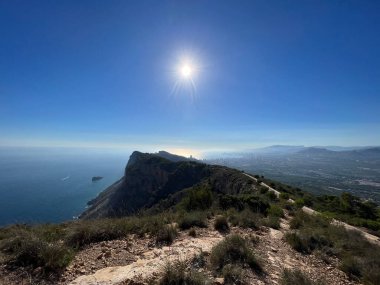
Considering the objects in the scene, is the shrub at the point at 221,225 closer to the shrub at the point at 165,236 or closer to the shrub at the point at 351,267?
the shrub at the point at 165,236

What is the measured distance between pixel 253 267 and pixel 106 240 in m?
4.07

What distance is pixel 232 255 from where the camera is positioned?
208 inches

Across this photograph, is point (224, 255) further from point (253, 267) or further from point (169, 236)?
point (169, 236)

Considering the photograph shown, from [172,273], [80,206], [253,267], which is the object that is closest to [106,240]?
[172,273]

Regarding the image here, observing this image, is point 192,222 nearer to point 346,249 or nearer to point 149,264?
point 149,264

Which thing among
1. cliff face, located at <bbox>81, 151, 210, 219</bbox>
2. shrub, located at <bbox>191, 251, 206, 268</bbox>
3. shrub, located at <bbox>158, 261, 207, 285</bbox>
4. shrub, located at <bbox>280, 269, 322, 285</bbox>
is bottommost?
cliff face, located at <bbox>81, 151, 210, 219</bbox>

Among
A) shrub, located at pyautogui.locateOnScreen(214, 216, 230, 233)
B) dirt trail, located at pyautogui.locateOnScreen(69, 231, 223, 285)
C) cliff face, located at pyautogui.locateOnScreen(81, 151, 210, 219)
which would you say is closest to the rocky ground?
dirt trail, located at pyautogui.locateOnScreen(69, 231, 223, 285)

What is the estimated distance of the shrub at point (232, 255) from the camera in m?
4.93

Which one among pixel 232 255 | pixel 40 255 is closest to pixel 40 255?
pixel 40 255

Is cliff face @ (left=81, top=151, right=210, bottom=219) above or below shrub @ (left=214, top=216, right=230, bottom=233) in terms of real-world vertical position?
below

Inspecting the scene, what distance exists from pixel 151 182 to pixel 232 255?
7550 cm

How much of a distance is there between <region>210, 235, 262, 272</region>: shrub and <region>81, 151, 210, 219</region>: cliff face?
2040 inches

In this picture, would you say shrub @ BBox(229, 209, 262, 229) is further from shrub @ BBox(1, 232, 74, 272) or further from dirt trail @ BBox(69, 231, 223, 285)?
shrub @ BBox(1, 232, 74, 272)

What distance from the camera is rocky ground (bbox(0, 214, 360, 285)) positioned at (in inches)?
164
